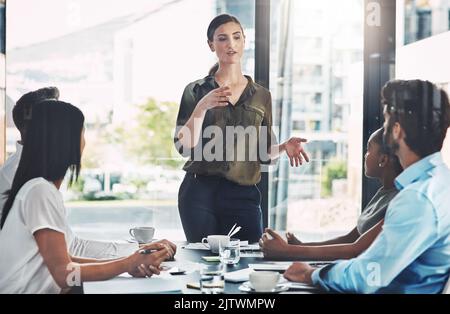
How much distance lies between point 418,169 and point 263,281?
0.93 metres

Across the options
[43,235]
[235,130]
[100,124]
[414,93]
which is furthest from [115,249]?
[414,93]

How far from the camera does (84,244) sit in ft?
8.42

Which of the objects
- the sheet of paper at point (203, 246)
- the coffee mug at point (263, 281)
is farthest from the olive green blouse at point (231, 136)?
the coffee mug at point (263, 281)

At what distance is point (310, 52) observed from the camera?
2.83 meters

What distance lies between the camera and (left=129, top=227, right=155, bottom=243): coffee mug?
103 inches

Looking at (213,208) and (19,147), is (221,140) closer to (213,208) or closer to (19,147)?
(213,208)

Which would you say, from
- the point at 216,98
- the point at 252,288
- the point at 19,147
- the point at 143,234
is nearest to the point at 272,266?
the point at 252,288

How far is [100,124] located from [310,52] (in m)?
1.04

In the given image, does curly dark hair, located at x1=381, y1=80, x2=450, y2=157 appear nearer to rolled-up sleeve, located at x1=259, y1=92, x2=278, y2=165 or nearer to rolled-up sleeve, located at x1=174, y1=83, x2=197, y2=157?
rolled-up sleeve, located at x1=259, y1=92, x2=278, y2=165

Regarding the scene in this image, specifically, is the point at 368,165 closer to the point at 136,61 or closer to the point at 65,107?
the point at 136,61

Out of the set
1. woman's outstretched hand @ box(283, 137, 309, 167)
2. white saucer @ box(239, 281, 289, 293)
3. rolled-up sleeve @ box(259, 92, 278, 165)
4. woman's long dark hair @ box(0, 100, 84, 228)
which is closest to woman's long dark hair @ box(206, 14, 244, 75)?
rolled-up sleeve @ box(259, 92, 278, 165)

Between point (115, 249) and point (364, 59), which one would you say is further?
point (364, 59)

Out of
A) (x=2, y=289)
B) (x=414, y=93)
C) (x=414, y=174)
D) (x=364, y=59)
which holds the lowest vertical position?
(x=2, y=289)
